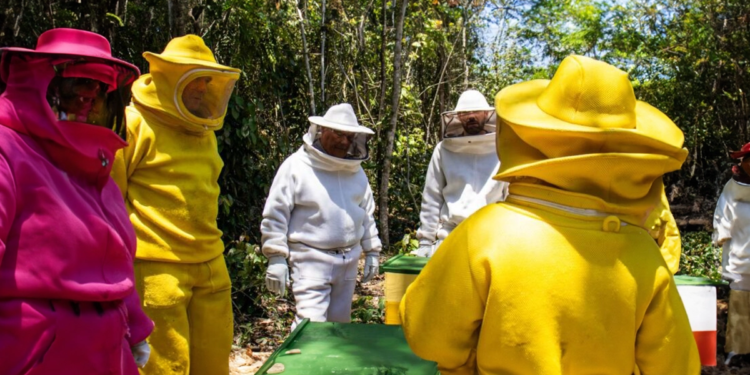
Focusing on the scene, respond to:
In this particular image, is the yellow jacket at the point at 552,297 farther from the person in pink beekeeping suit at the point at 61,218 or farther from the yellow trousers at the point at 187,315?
the yellow trousers at the point at 187,315

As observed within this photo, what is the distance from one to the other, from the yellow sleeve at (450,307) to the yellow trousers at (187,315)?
1.80 meters

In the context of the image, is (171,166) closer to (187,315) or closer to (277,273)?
(187,315)

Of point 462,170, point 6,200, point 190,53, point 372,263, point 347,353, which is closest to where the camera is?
point 6,200


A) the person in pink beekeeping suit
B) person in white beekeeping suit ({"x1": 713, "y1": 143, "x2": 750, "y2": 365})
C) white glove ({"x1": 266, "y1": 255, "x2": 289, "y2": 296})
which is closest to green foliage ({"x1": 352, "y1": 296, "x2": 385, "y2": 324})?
white glove ({"x1": 266, "y1": 255, "x2": 289, "y2": 296})

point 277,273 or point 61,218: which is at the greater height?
point 61,218

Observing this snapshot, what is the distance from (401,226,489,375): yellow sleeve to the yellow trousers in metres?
1.80

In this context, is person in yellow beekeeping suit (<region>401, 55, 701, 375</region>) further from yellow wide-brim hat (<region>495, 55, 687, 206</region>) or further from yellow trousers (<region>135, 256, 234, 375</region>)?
yellow trousers (<region>135, 256, 234, 375</region>)

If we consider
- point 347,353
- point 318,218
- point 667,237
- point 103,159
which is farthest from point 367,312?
point 103,159

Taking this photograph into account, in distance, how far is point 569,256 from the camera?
201 cm

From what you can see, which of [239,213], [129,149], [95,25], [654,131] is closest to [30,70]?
[129,149]

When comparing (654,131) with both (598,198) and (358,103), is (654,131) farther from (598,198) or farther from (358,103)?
(358,103)

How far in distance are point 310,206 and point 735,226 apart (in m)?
4.64

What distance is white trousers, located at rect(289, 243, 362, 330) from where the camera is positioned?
4895 mm

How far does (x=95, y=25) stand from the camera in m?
8.30
